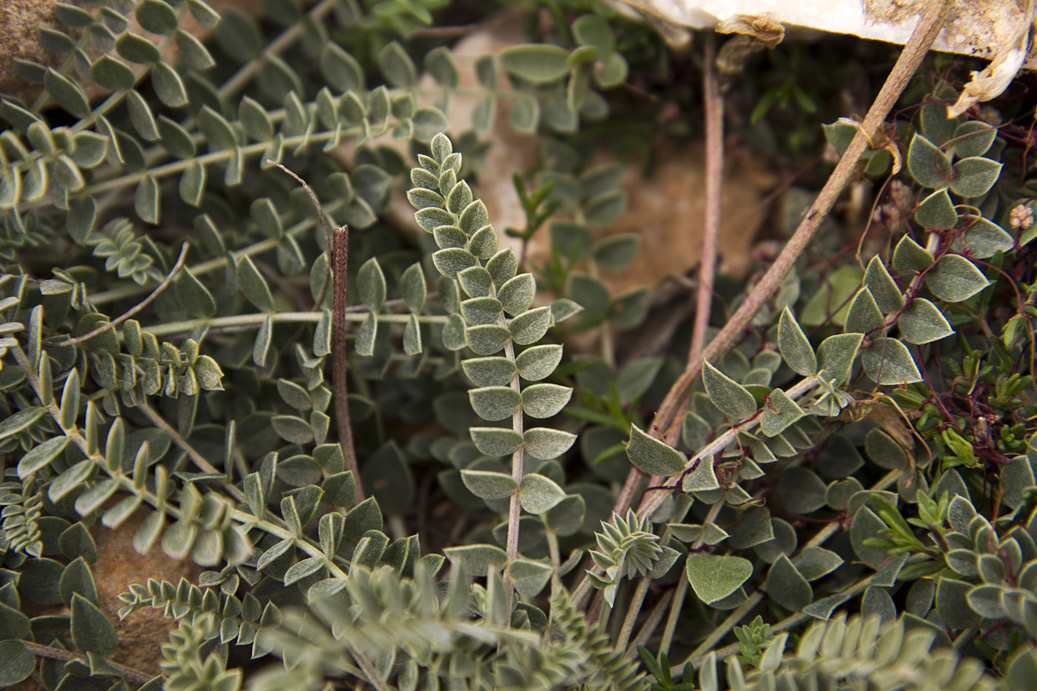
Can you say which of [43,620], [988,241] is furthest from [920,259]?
[43,620]

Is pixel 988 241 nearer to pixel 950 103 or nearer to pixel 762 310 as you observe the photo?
pixel 950 103

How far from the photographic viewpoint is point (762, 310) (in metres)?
1.49

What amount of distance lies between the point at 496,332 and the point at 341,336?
0.33m

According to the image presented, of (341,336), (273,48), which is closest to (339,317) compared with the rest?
(341,336)

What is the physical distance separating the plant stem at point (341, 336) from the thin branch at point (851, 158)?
1.99 ft

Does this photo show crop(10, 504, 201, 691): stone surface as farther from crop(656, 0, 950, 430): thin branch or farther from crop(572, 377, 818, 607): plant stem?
crop(656, 0, 950, 430): thin branch

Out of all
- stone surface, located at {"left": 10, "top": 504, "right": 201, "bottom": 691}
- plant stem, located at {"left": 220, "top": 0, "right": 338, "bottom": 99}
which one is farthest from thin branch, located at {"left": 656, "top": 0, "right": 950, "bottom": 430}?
plant stem, located at {"left": 220, "top": 0, "right": 338, "bottom": 99}

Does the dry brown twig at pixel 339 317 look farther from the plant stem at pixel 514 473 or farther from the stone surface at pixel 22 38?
the stone surface at pixel 22 38

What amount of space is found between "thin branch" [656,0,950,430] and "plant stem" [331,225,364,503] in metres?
0.61

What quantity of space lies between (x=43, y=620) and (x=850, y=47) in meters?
2.05

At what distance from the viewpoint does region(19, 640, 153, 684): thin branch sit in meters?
1.20

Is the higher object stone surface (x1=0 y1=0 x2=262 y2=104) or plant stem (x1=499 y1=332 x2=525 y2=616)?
stone surface (x1=0 y1=0 x2=262 y2=104)

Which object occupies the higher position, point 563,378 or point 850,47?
point 850,47

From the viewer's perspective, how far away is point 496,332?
1.17 m
